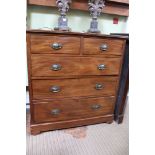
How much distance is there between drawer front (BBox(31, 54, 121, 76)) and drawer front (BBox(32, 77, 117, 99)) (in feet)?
0.23

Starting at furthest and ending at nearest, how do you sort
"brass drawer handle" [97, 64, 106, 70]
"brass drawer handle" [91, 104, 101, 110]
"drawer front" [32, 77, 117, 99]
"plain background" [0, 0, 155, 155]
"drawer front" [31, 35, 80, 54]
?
1. "brass drawer handle" [91, 104, 101, 110]
2. "brass drawer handle" [97, 64, 106, 70]
3. "drawer front" [32, 77, 117, 99]
4. "drawer front" [31, 35, 80, 54]
5. "plain background" [0, 0, 155, 155]

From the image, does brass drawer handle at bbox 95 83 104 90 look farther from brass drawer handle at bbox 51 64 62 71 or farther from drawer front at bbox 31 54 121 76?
brass drawer handle at bbox 51 64 62 71

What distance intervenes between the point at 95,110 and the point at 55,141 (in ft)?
1.59

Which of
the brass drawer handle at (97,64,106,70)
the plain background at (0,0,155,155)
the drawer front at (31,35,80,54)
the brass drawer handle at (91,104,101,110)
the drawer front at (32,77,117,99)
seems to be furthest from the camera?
the brass drawer handle at (91,104,101,110)

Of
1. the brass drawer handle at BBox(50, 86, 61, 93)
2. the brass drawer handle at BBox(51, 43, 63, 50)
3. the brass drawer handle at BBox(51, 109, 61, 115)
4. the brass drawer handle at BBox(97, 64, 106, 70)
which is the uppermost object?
the brass drawer handle at BBox(51, 43, 63, 50)

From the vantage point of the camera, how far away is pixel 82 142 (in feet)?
4.46

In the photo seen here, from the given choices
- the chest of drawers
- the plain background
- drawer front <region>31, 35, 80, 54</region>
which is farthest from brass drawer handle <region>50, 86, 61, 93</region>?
the plain background

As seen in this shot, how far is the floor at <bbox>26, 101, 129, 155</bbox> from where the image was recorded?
1.26 metres

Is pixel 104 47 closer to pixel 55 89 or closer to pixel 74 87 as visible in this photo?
pixel 74 87

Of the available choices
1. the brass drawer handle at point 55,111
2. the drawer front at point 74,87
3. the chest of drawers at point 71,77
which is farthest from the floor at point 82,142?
the drawer front at point 74,87

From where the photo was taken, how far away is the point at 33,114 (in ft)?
4.42

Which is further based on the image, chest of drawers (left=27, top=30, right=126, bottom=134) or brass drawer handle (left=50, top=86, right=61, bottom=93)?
brass drawer handle (left=50, top=86, right=61, bottom=93)
